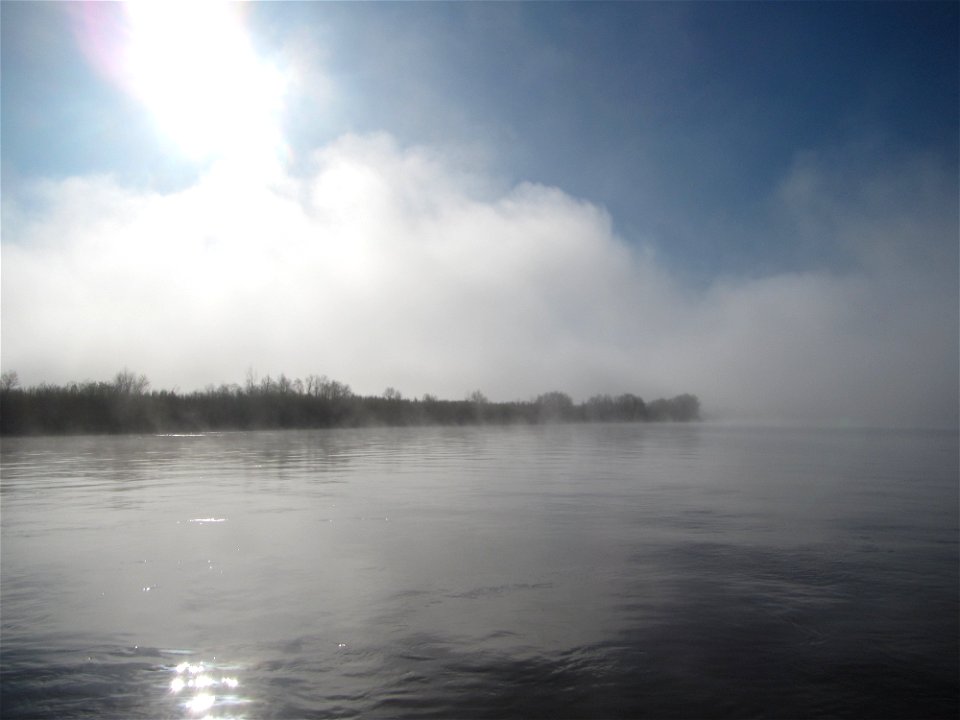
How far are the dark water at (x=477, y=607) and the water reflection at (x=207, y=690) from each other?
0.09 feet

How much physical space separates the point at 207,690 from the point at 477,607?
10.7 feet

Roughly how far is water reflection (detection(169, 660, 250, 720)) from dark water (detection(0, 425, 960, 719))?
0.03 m

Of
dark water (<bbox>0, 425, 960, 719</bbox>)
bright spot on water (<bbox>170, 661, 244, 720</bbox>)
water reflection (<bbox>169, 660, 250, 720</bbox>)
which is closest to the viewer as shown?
water reflection (<bbox>169, 660, 250, 720</bbox>)

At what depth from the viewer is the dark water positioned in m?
5.75

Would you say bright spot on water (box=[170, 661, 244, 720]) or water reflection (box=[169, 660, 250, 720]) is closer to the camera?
water reflection (box=[169, 660, 250, 720])

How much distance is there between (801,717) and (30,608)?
27.3 ft

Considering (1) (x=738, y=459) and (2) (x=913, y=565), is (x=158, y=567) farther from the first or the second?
(1) (x=738, y=459)

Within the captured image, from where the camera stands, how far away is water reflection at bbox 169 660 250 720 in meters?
5.42

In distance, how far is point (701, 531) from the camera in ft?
42.5

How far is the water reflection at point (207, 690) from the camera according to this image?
542 cm

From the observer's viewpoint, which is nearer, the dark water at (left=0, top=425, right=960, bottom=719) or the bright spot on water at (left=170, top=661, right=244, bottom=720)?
the bright spot on water at (left=170, top=661, right=244, bottom=720)

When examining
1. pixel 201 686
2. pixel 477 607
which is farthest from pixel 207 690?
pixel 477 607

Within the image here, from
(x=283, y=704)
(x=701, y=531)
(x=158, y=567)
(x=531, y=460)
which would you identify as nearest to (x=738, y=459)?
(x=531, y=460)

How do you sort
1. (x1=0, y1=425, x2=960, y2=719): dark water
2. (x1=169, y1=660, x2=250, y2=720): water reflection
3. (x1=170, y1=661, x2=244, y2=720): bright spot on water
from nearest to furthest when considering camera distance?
(x1=169, y1=660, x2=250, y2=720): water reflection
(x1=170, y1=661, x2=244, y2=720): bright spot on water
(x1=0, y1=425, x2=960, y2=719): dark water
